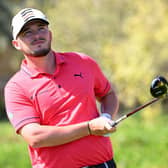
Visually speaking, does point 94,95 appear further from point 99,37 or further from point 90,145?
point 99,37

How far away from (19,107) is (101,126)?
585 millimetres

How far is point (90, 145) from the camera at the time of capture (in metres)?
4.39

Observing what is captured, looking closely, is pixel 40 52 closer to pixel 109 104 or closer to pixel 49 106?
pixel 49 106

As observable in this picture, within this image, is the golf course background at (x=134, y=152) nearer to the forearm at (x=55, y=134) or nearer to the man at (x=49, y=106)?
the man at (x=49, y=106)

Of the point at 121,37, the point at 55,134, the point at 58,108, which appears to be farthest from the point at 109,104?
the point at 121,37

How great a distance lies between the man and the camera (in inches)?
170

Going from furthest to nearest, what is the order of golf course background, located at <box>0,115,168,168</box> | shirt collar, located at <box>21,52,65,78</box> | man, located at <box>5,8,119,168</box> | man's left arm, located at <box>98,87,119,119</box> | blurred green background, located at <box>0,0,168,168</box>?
1. blurred green background, located at <box>0,0,168,168</box>
2. golf course background, located at <box>0,115,168,168</box>
3. man's left arm, located at <box>98,87,119,119</box>
4. shirt collar, located at <box>21,52,65,78</box>
5. man, located at <box>5,8,119,168</box>

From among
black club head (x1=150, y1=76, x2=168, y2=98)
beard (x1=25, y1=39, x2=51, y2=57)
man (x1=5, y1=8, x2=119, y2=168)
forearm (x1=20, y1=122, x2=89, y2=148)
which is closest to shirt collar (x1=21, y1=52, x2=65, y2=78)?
man (x1=5, y1=8, x2=119, y2=168)

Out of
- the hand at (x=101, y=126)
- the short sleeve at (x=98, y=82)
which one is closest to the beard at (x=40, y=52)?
the short sleeve at (x=98, y=82)

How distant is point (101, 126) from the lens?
13.8 ft

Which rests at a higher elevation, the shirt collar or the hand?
the shirt collar

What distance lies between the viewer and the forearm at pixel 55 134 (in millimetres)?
4234

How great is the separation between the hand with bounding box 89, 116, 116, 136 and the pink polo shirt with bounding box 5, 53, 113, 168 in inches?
6.5

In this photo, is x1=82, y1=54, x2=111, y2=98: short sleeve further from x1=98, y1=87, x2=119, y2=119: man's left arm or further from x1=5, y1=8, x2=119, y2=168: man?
x1=5, y1=8, x2=119, y2=168: man
